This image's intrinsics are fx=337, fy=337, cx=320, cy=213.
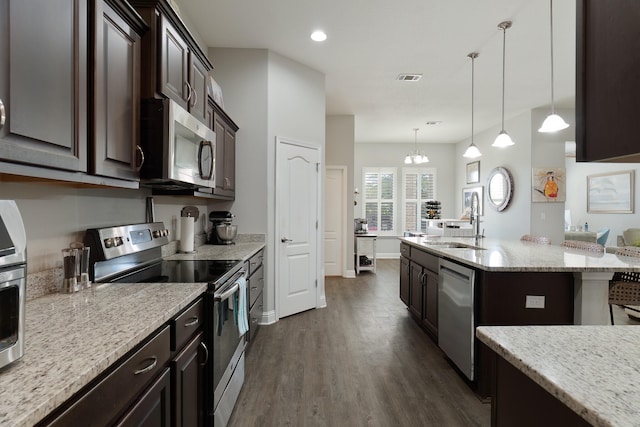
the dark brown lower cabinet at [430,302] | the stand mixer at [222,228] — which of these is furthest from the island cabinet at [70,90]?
the dark brown lower cabinet at [430,302]

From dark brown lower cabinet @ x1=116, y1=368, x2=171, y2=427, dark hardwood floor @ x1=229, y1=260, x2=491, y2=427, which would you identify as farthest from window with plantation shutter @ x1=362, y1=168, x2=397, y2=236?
dark brown lower cabinet @ x1=116, y1=368, x2=171, y2=427

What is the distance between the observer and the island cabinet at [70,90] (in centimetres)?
93

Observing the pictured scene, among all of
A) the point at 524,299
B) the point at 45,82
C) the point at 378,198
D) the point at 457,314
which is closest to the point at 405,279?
the point at 457,314

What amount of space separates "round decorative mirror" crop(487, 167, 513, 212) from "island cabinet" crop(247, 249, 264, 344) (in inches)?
202

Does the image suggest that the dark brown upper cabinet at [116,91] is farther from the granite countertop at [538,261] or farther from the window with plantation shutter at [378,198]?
the window with plantation shutter at [378,198]

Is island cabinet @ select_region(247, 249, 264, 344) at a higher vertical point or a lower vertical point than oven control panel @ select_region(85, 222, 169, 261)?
lower

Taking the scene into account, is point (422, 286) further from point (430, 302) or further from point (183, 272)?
point (183, 272)

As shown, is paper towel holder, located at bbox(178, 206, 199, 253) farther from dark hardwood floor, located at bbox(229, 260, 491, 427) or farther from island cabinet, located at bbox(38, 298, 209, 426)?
island cabinet, located at bbox(38, 298, 209, 426)

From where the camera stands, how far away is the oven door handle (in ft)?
5.72

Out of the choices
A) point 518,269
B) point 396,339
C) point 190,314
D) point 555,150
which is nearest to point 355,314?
point 396,339

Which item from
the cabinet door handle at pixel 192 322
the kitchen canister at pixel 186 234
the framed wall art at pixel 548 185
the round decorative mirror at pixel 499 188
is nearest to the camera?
the cabinet door handle at pixel 192 322

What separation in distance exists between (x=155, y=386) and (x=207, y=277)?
0.73m

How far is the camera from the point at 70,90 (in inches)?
45.8

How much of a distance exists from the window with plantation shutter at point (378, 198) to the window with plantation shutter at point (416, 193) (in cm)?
34
